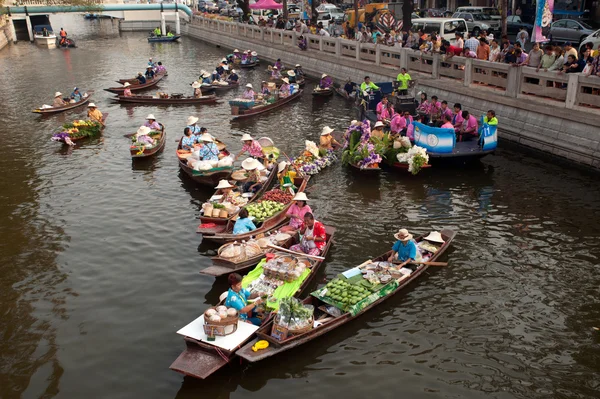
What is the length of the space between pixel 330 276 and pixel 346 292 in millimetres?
2079

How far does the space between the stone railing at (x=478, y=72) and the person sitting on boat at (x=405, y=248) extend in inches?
419

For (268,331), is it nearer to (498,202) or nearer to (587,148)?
(498,202)

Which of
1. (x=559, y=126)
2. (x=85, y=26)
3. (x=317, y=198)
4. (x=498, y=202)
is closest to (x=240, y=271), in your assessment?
(x=317, y=198)

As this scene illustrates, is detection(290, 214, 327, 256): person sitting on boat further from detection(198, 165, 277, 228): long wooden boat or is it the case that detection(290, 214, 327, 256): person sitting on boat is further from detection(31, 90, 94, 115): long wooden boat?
detection(31, 90, 94, 115): long wooden boat

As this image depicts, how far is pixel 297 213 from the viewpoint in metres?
16.3

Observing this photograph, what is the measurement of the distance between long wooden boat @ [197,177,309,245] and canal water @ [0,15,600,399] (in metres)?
0.76

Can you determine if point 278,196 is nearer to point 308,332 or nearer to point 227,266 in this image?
point 227,266

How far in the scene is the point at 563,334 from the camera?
12336mm

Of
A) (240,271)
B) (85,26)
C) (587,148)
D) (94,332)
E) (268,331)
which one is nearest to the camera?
(268,331)

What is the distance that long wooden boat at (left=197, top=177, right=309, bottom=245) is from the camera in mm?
15719

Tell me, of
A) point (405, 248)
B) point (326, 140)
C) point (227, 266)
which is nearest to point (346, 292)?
point (405, 248)

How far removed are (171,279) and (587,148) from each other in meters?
15.3

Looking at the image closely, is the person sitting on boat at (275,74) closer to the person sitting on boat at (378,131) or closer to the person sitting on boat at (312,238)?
the person sitting on boat at (378,131)

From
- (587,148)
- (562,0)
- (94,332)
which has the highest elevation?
(562,0)
